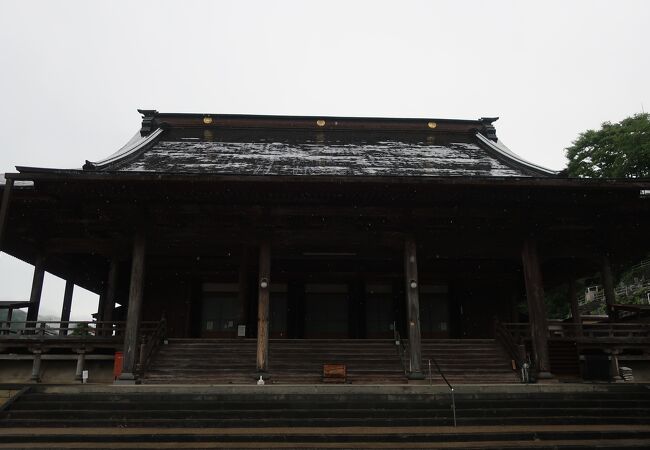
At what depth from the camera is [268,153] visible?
17.4 meters

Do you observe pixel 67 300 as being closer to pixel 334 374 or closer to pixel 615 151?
pixel 334 374

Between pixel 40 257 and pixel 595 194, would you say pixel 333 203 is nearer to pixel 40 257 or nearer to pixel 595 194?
pixel 595 194

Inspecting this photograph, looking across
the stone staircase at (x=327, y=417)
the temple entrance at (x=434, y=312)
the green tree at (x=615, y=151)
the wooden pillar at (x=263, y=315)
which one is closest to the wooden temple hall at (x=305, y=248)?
the wooden pillar at (x=263, y=315)

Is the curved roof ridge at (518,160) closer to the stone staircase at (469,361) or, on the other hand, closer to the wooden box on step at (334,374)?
the stone staircase at (469,361)

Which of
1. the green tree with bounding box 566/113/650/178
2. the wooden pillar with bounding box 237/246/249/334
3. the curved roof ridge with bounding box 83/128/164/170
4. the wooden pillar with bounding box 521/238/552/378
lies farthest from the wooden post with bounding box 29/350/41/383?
the green tree with bounding box 566/113/650/178

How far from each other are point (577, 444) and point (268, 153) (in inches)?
492

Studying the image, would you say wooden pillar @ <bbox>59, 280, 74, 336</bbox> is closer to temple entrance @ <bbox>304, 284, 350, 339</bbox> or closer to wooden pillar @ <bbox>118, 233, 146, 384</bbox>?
wooden pillar @ <bbox>118, 233, 146, 384</bbox>

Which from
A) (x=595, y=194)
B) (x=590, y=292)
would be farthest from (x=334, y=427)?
(x=590, y=292)

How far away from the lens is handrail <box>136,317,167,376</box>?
12686mm

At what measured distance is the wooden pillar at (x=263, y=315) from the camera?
40.8 ft

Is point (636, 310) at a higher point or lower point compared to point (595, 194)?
lower

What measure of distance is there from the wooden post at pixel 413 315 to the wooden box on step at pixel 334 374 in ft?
5.33

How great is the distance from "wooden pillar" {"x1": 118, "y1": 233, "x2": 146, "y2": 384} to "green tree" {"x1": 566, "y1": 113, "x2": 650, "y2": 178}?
76.4 ft

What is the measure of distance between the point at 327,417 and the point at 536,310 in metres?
6.47
